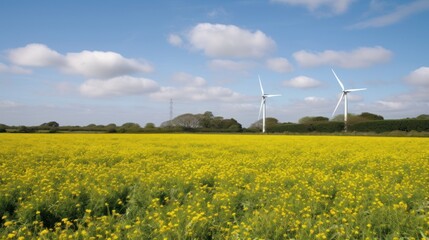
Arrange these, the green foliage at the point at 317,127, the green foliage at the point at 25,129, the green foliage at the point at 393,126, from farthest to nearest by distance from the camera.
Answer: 1. the green foliage at the point at 317,127
2. the green foliage at the point at 393,126
3. the green foliage at the point at 25,129

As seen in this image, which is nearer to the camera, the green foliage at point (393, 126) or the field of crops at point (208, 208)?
the field of crops at point (208, 208)

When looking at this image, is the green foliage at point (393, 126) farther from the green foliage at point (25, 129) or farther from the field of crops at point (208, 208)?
the green foliage at point (25, 129)

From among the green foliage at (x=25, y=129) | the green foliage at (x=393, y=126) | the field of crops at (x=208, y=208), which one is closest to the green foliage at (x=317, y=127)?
the green foliage at (x=393, y=126)

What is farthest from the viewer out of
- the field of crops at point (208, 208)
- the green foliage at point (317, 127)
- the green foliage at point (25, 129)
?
the green foliage at point (317, 127)

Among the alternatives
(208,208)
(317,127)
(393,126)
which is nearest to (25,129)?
(208,208)

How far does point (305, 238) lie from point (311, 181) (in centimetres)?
447

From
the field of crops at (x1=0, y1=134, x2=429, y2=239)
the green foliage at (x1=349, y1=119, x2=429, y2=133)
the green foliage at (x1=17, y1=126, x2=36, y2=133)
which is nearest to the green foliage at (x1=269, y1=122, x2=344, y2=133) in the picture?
the green foliage at (x1=349, y1=119, x2=429, y2=133)

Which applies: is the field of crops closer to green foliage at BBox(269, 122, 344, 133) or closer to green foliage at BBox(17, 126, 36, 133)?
green foliage at BBox(17, 126, 36, 133)

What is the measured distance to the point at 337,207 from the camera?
6809 millimetres

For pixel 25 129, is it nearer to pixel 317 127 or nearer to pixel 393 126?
pixel 317 127

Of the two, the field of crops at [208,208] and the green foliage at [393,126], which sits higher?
the green foliage at [393,126]

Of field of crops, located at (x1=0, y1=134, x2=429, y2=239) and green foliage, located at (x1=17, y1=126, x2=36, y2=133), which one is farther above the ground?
green foliage, located at (x1=17, y1=126, x2=36, y2=133)

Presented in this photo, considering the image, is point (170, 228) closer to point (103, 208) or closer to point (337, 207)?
point (103, 208)

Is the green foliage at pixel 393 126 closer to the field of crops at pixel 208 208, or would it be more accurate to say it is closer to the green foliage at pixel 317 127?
the green foliage at pixel 317 127
